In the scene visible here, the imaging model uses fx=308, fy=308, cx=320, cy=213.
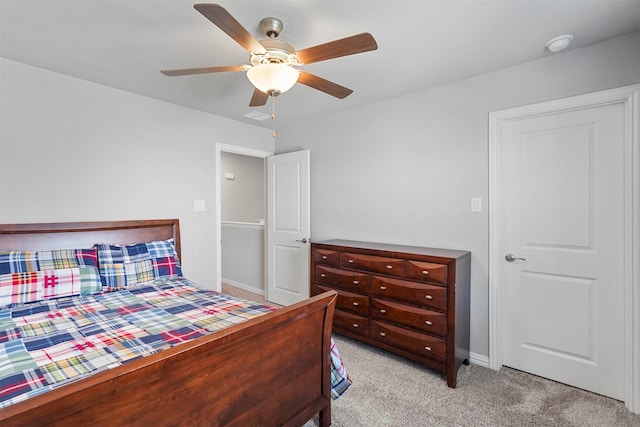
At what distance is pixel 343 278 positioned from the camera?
9.52 feet

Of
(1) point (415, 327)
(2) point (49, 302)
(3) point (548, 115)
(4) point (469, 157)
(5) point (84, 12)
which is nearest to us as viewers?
(5) point (84, 12)

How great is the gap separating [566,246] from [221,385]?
8.03 feet

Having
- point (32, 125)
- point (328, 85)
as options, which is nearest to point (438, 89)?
point (328, 85)

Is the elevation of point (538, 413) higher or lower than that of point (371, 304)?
lower

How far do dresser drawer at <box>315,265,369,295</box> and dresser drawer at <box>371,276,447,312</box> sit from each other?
3.7 inches

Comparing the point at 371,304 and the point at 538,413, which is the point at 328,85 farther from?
the point at 538,413

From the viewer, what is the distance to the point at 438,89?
2752mm

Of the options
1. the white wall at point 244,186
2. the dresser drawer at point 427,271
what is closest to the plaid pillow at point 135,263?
the dresser drawer at point 427,271

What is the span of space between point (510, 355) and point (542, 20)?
237 cm

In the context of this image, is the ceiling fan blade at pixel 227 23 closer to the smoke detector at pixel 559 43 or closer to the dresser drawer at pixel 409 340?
the smoke detector at pixel 559 43

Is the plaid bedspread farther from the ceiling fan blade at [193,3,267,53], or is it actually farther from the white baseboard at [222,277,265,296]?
the white baseboard at [222,277,265,296]

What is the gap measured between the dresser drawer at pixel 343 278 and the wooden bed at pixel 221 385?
1.10 m

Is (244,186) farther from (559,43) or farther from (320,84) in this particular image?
(559,43)

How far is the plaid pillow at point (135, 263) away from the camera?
8.05 ft
